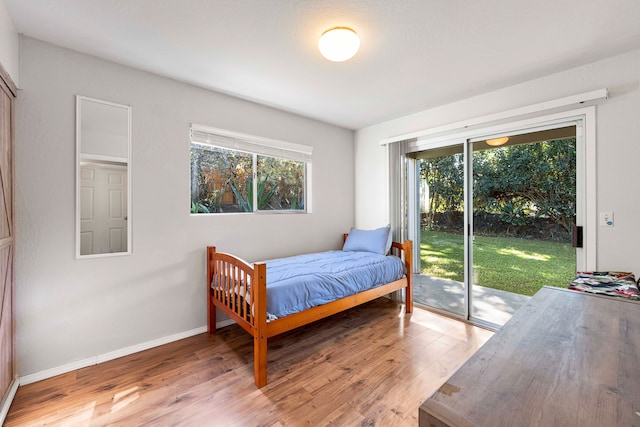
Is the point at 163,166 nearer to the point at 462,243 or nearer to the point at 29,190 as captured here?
the point at 29,190

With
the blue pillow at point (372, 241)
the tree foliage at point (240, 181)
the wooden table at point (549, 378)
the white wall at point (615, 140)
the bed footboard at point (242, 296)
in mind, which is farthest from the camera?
the blue pillow at point (372, 241)

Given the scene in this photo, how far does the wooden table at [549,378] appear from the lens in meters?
0.64

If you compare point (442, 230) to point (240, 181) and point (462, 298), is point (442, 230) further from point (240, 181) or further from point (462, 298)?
point (240, 181)

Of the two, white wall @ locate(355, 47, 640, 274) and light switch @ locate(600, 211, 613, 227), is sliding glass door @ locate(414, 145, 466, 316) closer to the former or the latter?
white wall @ locate(355, 47, 640, 274)

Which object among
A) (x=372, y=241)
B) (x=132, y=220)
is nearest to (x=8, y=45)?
(x=132, y=220)

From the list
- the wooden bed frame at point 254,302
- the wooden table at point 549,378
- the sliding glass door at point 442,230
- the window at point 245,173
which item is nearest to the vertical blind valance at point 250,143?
the window at point 245,173

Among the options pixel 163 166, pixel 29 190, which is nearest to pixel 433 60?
pixel 163 166

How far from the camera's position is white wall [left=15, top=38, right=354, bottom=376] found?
193 cm

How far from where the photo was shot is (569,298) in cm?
145

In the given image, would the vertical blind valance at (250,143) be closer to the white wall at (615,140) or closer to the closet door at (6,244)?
the closet door at (6,244)

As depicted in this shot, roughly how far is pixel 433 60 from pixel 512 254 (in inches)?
78.8

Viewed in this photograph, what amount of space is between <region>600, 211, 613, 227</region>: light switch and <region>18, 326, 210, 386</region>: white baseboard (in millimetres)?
3533

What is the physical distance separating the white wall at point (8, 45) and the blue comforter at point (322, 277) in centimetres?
212

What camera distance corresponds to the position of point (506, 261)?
9.23ft
